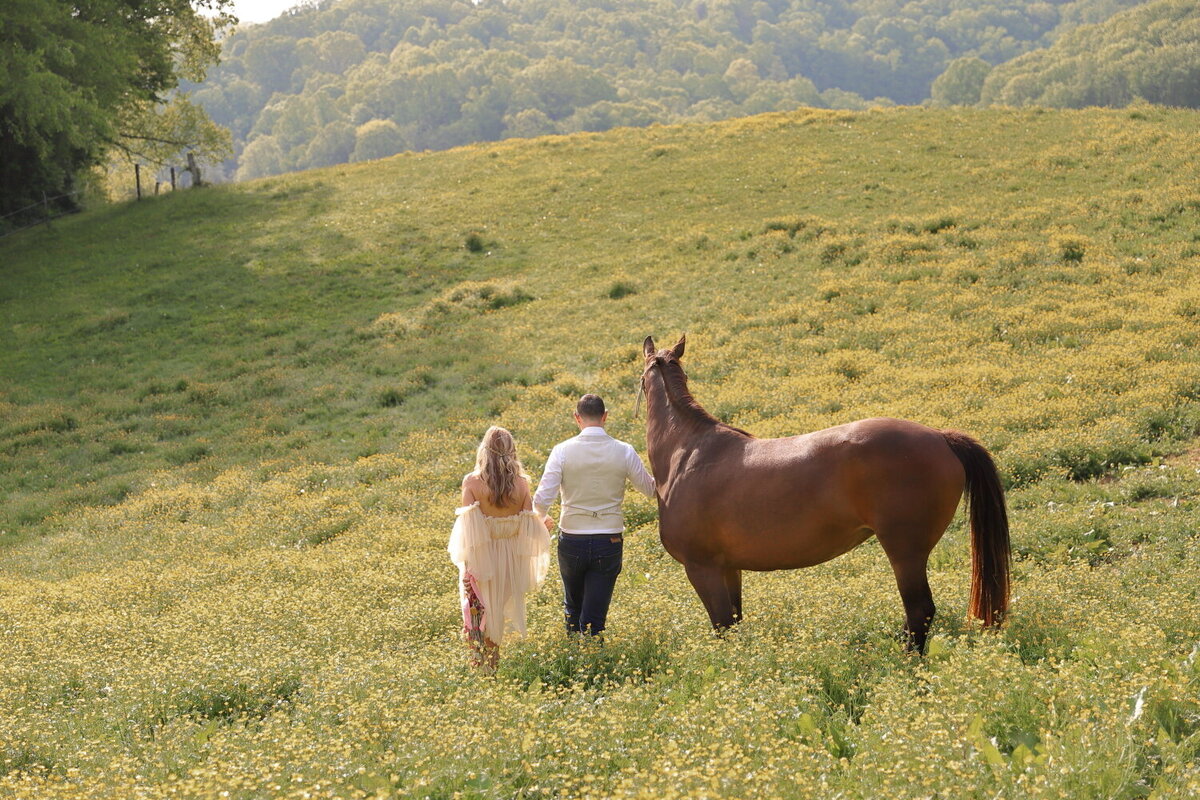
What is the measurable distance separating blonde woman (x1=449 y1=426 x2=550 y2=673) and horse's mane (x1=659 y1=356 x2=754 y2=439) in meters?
1.50

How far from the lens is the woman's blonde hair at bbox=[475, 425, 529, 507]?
26.5 ft

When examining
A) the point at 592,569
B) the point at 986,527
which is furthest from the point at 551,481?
the point at 986,527

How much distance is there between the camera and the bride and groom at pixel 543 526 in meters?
8.07

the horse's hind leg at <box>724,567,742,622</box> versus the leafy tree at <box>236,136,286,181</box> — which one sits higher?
the leafy tree at <box>236,136,286,181</box>

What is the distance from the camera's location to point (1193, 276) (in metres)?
20.0

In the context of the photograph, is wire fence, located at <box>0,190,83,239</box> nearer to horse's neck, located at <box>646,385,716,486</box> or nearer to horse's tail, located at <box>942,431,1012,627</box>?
horse's neck, located at <box>646,385,716,486</box>

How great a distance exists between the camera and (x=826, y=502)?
24.9ft

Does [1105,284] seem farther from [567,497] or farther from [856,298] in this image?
[567,497]

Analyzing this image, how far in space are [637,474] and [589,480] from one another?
1.38ft

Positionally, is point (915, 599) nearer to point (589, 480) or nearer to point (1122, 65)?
point (589, 480)

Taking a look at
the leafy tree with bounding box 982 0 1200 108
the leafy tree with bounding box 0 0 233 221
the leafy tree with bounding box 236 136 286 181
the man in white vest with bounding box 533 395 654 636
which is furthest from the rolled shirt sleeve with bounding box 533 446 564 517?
the leafy tree with bounding box 236 136 286 181

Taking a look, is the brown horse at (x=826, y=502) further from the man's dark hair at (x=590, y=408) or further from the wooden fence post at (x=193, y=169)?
the wooden fence post at (x=193, y=169)

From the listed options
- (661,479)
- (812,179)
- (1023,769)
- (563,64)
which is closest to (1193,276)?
(812,179)

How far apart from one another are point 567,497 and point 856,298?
15.8 metres
